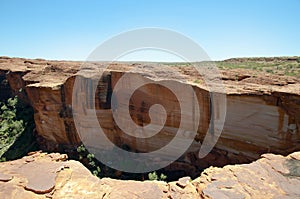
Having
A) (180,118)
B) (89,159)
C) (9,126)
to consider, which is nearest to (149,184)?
(180,118)

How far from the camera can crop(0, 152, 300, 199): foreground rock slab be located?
4.65 meters

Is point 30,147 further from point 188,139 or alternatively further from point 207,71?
point 207,71

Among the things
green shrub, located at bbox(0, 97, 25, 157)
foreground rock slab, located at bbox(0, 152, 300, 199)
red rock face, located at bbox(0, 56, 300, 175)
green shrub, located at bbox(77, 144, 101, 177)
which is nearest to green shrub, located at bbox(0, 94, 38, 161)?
green shrub, located at bbox(0, 97, 25, 157)

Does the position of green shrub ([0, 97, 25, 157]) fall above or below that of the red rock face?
below

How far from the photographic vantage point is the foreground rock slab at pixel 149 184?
4.65 metres

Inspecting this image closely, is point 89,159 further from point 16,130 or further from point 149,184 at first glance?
point 149,184

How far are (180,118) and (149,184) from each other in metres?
9.37

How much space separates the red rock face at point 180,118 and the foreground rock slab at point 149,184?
6118 mm

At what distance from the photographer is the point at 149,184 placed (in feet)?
17.4

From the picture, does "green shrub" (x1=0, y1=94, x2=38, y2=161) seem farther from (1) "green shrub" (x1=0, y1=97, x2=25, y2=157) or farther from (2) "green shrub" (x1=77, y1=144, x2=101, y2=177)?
(2) "green shrub" (x1=77, y1=144, x2=101, y2=177)

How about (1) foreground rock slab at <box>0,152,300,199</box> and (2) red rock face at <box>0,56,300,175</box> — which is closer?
(1) foreground rock slab at <box>0,152,300,199</box>

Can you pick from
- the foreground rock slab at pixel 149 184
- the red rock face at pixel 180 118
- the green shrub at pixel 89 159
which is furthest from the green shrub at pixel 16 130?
the foreground rock slab at pixel 149 184

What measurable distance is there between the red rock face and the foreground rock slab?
612 cm

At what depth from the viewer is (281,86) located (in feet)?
38.5
